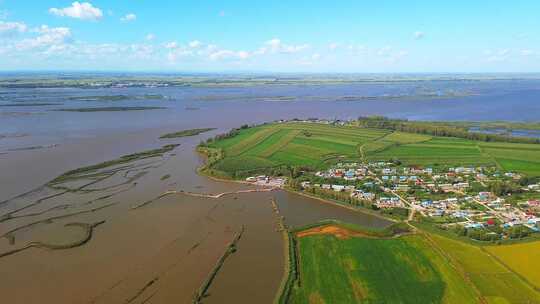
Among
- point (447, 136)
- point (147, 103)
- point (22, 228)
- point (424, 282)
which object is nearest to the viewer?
point (424, 282)

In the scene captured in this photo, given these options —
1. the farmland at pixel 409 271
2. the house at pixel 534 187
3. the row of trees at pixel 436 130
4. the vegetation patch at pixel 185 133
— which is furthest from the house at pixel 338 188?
the vegetation patch at pixel 185 133

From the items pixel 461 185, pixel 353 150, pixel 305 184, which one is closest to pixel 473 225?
pixel 461 185

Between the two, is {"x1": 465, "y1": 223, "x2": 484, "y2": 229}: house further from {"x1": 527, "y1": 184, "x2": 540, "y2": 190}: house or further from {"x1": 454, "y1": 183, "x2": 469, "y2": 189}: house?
{"x1": 527, "y1": 184, "x2": 540, "y2": 190}: house

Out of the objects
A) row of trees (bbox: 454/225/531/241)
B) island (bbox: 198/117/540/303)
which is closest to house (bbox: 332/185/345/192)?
island (bbox: 198/117/540/303)

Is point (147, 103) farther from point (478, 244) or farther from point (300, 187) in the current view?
point (478, 244)

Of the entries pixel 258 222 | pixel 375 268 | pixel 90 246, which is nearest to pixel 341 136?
pixel 258 222

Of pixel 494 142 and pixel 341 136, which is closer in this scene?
pixel 494 142
